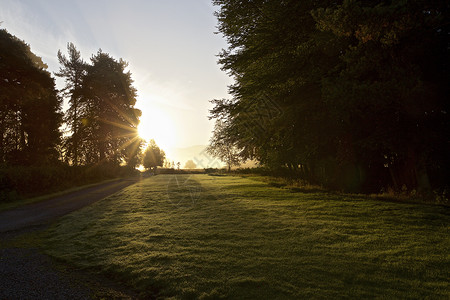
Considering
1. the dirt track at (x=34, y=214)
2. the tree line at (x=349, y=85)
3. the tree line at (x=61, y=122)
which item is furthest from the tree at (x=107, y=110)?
the tree line at (x=349, y=85)

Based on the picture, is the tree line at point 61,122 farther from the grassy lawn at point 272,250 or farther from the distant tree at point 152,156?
the distant tree at point 152,156

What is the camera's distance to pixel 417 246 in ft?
17.9

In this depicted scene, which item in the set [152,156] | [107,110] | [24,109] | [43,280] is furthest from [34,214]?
[152,156]

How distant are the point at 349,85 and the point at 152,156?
8179cm

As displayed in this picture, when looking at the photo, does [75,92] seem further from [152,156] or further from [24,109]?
[152,156]

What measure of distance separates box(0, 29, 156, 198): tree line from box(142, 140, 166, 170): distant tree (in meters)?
41.6

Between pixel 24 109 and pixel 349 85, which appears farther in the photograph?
pixel 24 109

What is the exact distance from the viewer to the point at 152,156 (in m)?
84.9

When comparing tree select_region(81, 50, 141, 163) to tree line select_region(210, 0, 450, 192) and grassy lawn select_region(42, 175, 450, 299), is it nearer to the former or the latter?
tree line select_region(210, 0, 450, 192)

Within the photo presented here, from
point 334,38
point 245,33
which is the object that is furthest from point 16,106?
point 334,38

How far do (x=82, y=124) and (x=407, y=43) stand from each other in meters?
39.2

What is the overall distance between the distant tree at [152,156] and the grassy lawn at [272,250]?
76.8 m

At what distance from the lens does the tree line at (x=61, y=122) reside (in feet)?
67.7

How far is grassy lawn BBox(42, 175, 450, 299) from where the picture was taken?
4.10 meters
